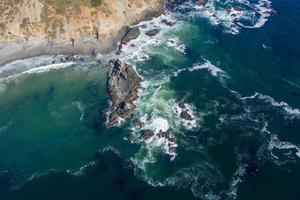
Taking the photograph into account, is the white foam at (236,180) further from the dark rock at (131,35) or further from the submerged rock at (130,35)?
the dark rock at (131,35)

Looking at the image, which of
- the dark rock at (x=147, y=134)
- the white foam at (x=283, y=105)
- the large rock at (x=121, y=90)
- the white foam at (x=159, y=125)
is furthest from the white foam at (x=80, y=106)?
the white foam at (x=283, y=105)

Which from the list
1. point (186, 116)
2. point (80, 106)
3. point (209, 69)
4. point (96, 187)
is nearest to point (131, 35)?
point (209, 69)

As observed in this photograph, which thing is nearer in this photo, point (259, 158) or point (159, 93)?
point (259, 158)

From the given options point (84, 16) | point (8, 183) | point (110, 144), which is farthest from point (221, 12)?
point (8, 183)

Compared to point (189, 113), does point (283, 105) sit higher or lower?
lower

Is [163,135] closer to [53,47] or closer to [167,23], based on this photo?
[53,47]

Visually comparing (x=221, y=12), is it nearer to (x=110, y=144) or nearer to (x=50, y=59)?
(x=50, y=59)
